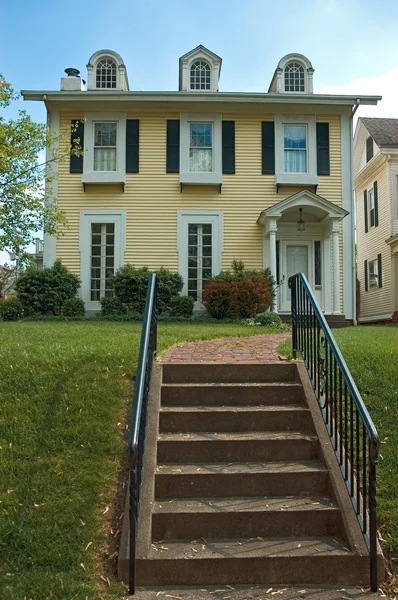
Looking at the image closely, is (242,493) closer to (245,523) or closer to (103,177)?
(245,523)

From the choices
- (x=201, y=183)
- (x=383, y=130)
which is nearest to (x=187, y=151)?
(x=201, y=183)

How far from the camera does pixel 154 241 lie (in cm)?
1518

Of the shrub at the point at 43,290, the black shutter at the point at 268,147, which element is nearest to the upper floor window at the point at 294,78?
the black shutter at the point at 268,147

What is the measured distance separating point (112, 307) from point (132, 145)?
4893 mm

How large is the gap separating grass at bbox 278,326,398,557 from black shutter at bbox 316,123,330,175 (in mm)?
9024

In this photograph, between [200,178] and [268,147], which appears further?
[268,147]

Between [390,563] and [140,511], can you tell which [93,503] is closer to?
[140,511]

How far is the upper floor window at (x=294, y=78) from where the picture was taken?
53.0 feet

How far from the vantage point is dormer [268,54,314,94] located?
1600 cm

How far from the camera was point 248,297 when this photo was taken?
13.5 m

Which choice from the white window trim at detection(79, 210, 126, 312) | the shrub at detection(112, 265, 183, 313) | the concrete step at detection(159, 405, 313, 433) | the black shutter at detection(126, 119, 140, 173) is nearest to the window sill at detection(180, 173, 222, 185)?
the black shutter at detection(126, 119, 140, 173)

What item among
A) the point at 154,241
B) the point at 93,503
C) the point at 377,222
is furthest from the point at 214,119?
the point at 93,503

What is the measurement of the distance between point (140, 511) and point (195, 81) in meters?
15.1

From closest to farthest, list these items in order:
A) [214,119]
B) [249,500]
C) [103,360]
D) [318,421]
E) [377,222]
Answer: [249,500], [318,421], [103,360], [214,119], [377,222]
